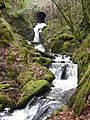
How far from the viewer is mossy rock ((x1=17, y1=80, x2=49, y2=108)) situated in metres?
11.7

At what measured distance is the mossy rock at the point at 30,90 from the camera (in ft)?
38.3

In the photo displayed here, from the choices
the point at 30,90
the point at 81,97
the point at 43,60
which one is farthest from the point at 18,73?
the point at 81,97

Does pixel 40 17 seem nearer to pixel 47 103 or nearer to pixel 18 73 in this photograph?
pixel 18 73

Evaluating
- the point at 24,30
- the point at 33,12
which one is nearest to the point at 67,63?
the point at 24,30

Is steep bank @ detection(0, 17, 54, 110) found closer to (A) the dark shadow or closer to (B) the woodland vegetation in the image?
(B) the woodland vegetation

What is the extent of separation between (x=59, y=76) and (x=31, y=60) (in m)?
1.80

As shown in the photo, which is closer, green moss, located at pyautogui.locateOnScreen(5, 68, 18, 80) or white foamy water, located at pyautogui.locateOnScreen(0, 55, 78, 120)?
white foamy water, located at pyautogui.locateOnScreen(0, 55, 78, 120)

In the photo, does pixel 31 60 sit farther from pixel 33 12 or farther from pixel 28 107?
pixel 33 12

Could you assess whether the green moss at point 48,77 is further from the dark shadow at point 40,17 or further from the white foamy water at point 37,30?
the dark shadow at point 40,17

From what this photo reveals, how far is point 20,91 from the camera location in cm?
1260

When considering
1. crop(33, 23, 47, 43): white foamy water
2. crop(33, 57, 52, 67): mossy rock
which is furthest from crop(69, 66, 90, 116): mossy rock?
crop(33, 23, 47, 43): white foamy water

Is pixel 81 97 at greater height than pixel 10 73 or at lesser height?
lesser

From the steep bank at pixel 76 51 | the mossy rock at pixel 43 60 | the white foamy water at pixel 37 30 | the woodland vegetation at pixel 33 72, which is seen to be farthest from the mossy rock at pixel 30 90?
the white foamy water at pixel 37 30

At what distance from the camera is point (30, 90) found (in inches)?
477
